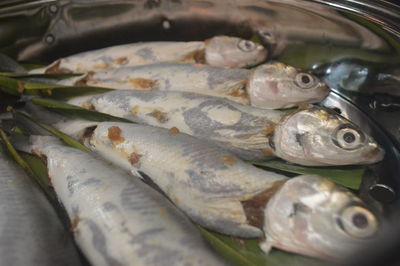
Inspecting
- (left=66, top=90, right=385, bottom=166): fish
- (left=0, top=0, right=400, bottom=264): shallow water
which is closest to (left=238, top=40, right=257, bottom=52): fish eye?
(left=0, top=0, right=400, bottom=264): shallow water

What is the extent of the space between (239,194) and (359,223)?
1.07 ft

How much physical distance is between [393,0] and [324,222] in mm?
1461

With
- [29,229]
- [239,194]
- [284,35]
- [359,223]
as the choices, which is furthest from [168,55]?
[359,223]

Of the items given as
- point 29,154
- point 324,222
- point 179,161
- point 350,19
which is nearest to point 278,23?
point 350,19

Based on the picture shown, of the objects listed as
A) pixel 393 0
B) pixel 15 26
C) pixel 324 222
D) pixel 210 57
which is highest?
pixel 393 0

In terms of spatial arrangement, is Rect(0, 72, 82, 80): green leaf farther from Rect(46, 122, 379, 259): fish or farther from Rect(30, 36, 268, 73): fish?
Rect(46, 122, 379, 259): fish

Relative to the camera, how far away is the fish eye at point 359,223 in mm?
868

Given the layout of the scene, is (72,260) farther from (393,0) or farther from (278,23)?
(393,0)

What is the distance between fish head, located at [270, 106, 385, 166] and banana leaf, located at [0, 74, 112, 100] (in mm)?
783

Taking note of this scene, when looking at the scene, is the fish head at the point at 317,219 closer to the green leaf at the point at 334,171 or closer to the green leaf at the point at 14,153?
the green leaf at the point at 334,171

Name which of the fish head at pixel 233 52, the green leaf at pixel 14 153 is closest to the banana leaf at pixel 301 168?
the green leaf at pixel 14 153

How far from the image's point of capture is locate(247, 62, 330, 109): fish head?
4.67 feet

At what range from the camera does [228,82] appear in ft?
4.95

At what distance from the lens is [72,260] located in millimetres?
959
